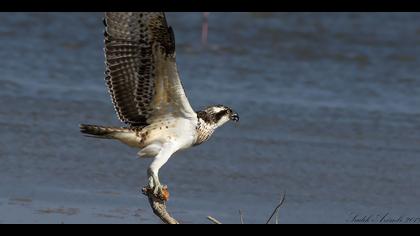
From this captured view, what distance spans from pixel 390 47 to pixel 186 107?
868cm

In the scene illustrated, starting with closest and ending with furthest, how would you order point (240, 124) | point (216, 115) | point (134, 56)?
point (134, 56) → point (216, 115) → point (240, 124)

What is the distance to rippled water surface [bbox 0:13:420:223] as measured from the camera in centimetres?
802

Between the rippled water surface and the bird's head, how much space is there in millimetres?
902

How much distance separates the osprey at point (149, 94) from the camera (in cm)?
635

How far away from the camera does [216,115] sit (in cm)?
700

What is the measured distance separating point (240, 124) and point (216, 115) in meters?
3.53

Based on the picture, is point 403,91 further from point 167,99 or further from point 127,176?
point 167,99

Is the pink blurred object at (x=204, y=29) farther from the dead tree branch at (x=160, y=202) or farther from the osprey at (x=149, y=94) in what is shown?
the dead tree branch at (x=160, y=202)

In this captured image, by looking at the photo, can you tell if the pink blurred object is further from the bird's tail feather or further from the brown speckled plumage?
the bird's tail feather

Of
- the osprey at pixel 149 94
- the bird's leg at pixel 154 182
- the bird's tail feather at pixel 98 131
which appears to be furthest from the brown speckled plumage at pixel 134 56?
the bird's leg at pixel 154 182

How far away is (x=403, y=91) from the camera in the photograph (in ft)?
40.7

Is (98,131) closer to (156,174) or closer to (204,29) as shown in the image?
(156,174)

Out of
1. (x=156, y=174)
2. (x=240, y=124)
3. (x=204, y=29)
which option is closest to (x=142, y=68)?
(x=156, y=174)
